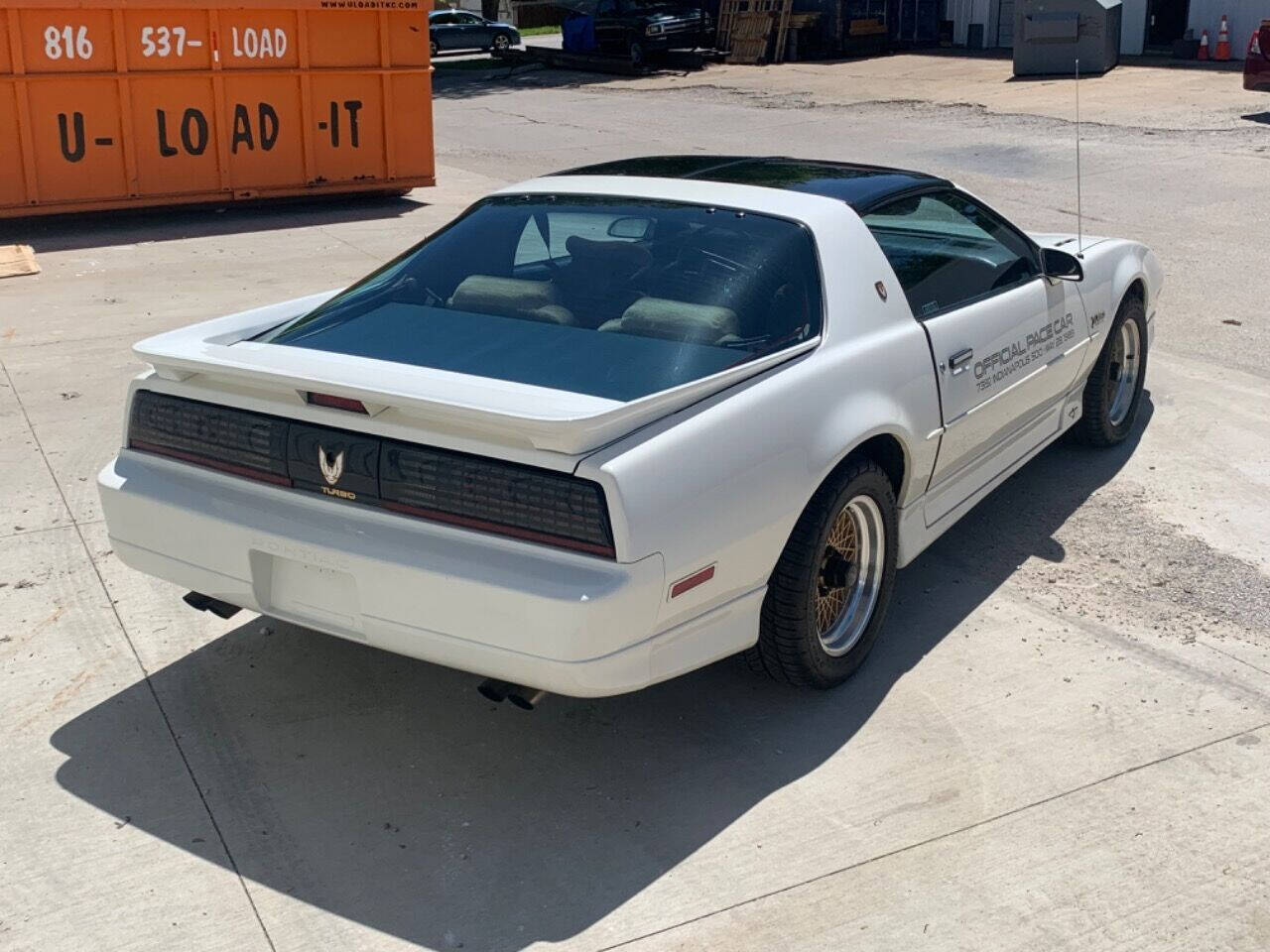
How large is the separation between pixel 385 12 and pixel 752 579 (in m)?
10.9

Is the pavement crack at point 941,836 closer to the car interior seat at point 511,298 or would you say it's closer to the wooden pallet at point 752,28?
the car interior seat at point 511,298

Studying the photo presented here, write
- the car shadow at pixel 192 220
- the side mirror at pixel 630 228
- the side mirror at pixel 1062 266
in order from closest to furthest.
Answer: the side mirror at pixel 630 228 < the side mirror at pixel 1062 266 < the car shadow at pixel 192 220

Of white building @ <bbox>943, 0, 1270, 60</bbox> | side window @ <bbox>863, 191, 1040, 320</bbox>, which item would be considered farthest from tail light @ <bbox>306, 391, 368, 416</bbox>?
white building @ <bbox>943, 0, 1270, 60</bbox>

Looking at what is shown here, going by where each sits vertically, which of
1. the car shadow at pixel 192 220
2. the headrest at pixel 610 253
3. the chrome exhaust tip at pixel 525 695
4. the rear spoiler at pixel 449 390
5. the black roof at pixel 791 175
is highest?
the black roof at pixel 791 175

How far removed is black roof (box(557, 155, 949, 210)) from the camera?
4.75 meters

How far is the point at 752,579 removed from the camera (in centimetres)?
380

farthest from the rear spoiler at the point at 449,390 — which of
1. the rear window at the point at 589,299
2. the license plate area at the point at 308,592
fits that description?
the license plate area at the point at 308,592

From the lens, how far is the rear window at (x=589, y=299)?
392 centimetres

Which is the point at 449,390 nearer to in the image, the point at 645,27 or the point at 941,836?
the point at 941,836

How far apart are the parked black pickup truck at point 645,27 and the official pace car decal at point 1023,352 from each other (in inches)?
1030

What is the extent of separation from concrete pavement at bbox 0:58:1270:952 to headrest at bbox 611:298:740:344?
43.8 inches

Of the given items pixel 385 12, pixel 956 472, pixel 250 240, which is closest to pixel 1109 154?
pixel 385 12

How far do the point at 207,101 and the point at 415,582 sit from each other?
1032 cm

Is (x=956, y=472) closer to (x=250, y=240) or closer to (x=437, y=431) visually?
(x=437, y=431)
